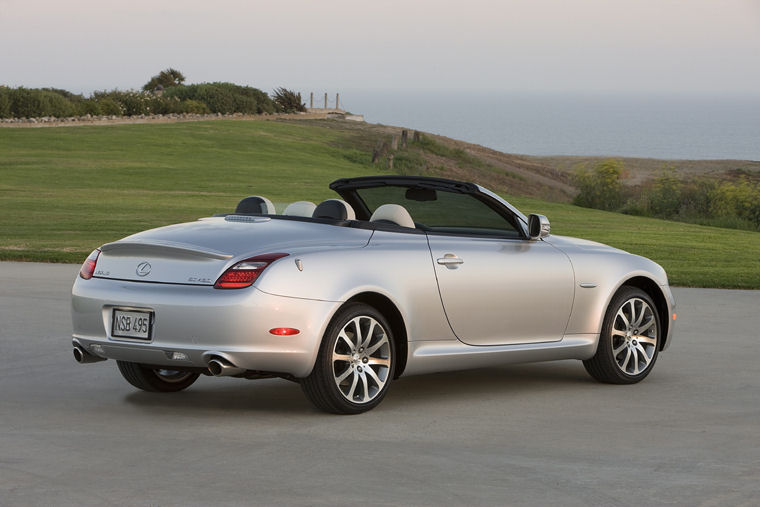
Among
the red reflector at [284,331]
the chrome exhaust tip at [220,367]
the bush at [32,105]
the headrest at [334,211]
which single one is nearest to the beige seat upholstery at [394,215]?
the headrest at [334,211]

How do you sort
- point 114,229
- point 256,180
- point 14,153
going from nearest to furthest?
point 114,229, point 256,180, point 14,153

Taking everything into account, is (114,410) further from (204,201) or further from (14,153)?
(14,153)

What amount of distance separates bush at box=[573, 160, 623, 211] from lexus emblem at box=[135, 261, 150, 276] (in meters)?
35.7

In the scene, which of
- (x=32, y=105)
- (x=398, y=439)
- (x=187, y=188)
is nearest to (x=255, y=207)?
(x=398, y=439)

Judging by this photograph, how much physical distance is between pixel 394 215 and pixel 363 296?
0.77 m

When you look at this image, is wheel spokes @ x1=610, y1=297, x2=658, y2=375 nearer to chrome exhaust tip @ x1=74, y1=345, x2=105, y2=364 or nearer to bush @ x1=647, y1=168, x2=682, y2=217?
chrome exhaust tip @ x1=74, y1=345, x2=105, y2=364

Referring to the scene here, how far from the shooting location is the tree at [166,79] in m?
86.8

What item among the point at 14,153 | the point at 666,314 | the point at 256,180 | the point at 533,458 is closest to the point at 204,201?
the point at 256,180

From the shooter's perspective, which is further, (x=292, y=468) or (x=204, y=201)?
(x=204, y=201)

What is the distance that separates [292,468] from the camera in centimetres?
619

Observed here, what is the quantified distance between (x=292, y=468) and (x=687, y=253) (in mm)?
17419

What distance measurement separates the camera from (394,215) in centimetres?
826

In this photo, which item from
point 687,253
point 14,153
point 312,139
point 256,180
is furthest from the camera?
point 312,139

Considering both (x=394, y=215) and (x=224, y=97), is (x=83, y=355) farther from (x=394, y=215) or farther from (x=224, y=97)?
(x=224, y=97)
